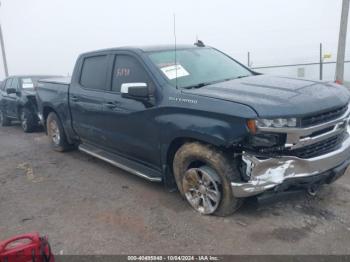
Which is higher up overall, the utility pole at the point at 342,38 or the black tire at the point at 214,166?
the utility pole at the point at 342,38

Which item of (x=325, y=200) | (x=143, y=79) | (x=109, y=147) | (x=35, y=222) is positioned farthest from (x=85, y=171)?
(x=325, y=200)

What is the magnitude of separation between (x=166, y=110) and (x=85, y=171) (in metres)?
2.41

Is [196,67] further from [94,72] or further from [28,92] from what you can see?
[28,92]

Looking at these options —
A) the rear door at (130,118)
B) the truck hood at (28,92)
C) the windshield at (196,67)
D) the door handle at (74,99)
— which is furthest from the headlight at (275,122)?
the truck hood at (28,92)

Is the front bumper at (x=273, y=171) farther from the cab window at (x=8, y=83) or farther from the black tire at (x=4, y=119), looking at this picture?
the black tire at (x=4, y=119)

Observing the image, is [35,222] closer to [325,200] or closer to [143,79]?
[143,79]

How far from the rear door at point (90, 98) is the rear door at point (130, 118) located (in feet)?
0.70

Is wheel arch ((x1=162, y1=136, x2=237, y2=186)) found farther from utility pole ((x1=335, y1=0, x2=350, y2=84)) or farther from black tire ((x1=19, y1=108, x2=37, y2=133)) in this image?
utility pole ((x1=335, y1=0, x2=350, y2=84))

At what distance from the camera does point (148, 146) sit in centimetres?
438

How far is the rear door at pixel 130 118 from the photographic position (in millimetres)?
4277

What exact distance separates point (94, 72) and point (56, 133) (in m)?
2.07

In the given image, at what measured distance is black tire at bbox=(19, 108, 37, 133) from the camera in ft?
30.5

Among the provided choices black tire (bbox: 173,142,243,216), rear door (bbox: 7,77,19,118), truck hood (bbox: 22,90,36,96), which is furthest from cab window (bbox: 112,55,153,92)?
rear door (bbox: 7,77,19,118)

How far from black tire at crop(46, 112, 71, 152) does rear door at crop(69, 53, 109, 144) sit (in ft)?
2.56
